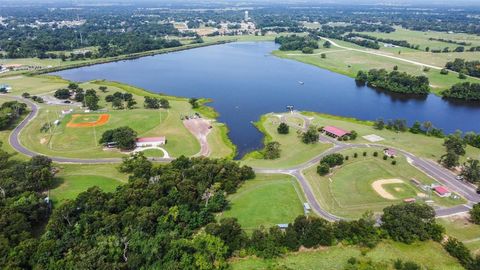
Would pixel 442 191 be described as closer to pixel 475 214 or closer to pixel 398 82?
pixel 475 214

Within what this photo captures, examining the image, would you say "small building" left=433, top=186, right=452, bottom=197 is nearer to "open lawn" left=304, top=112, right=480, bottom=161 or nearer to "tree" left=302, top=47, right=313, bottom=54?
"open lawn" left=304, top=112, right=480, bottom=161

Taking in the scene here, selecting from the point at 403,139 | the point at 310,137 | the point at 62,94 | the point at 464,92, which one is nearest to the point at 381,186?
the point at 310,137

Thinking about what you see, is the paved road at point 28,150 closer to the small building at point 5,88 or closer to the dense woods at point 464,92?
the small building at point 5,88

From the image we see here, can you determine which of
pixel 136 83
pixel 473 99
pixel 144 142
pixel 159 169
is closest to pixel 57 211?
pixel 159 169

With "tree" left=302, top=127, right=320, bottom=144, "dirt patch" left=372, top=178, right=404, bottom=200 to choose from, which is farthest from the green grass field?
"tree" left=302, top=127, right=320, bottom=144

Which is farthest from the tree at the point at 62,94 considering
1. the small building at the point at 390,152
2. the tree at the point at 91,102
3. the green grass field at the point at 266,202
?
the small building at the point at 390,152

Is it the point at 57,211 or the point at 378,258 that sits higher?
the point at 57,211

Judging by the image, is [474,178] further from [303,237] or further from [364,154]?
[303,237]
